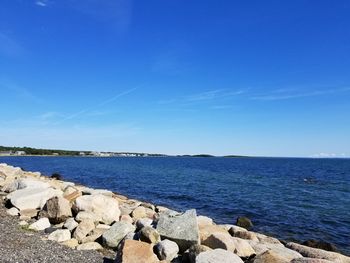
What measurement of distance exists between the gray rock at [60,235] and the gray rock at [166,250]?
11.2 feet

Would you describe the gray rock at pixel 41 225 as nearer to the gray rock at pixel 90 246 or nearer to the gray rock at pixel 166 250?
the gray rock at pixel 90 246

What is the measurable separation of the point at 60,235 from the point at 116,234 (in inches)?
74.8

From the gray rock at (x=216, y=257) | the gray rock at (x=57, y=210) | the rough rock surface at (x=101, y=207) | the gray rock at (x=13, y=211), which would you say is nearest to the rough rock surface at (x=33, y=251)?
the gray rock at (x=57, y=210)

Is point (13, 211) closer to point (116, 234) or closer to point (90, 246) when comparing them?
point (90, 246)

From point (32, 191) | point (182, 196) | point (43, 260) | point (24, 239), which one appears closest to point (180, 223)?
point (43, 260)

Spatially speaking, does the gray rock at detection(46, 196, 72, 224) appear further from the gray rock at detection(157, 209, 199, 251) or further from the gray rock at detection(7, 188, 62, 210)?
the gray rock at detection(157, 209, 199, 251)

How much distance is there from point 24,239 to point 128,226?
3.26 metres

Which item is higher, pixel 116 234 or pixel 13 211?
pixel 13 211

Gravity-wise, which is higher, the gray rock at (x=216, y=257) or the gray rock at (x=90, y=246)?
the gray rock at (x=216, y=257)

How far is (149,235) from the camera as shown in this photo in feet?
35.2

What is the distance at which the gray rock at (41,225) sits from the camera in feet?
42.4

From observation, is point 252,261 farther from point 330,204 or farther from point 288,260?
point 330,204

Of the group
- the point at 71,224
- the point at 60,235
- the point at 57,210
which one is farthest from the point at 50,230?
the point at 57,210

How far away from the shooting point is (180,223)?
11.2 m
